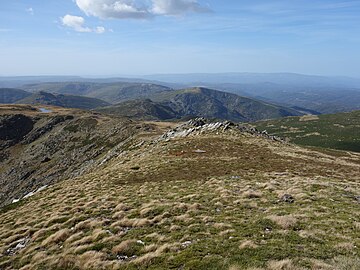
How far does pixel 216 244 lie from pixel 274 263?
348 cm

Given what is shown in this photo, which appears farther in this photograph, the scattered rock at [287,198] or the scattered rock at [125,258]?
the scattered rock at [287,198]

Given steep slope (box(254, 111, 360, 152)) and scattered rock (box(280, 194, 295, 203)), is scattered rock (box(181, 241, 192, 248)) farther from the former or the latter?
steep slope (box(254, 111, 360, 152))

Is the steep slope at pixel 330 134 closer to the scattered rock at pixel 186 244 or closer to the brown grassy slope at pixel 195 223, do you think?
the brown grassy slope at pixel 195 223

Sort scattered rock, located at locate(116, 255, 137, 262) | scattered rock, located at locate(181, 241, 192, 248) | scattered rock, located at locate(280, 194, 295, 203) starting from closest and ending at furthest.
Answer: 1. scattered rock, located at locate(116, 255, 137, 262)
2. scattered rock, located at locate(181, 241, 192, 248)
3. scattered rock, located at locate(280, 194, 295, 203)

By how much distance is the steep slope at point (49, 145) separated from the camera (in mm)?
75844

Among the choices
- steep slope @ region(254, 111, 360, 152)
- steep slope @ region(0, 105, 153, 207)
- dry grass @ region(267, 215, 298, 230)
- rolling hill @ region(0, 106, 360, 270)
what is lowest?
steep slope @ region(254, 111, 360, 152)

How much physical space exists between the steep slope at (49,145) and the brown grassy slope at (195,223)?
121ft

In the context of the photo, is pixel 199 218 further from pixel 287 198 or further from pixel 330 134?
pixel 330 134

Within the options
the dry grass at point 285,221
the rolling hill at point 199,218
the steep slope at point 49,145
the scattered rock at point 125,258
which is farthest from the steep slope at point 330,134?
the scattered rock at point 125,258

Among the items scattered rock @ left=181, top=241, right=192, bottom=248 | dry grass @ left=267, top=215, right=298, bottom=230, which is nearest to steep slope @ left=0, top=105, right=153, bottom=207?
scattered rock @ left=181, top=241, right=192, bottom=248

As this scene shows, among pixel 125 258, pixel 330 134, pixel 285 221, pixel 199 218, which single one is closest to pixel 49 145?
pixel 199 218

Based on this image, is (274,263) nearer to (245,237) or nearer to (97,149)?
(245,237)

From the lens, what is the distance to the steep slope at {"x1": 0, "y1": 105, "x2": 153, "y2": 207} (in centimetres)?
7584

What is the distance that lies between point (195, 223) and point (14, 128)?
130 m
